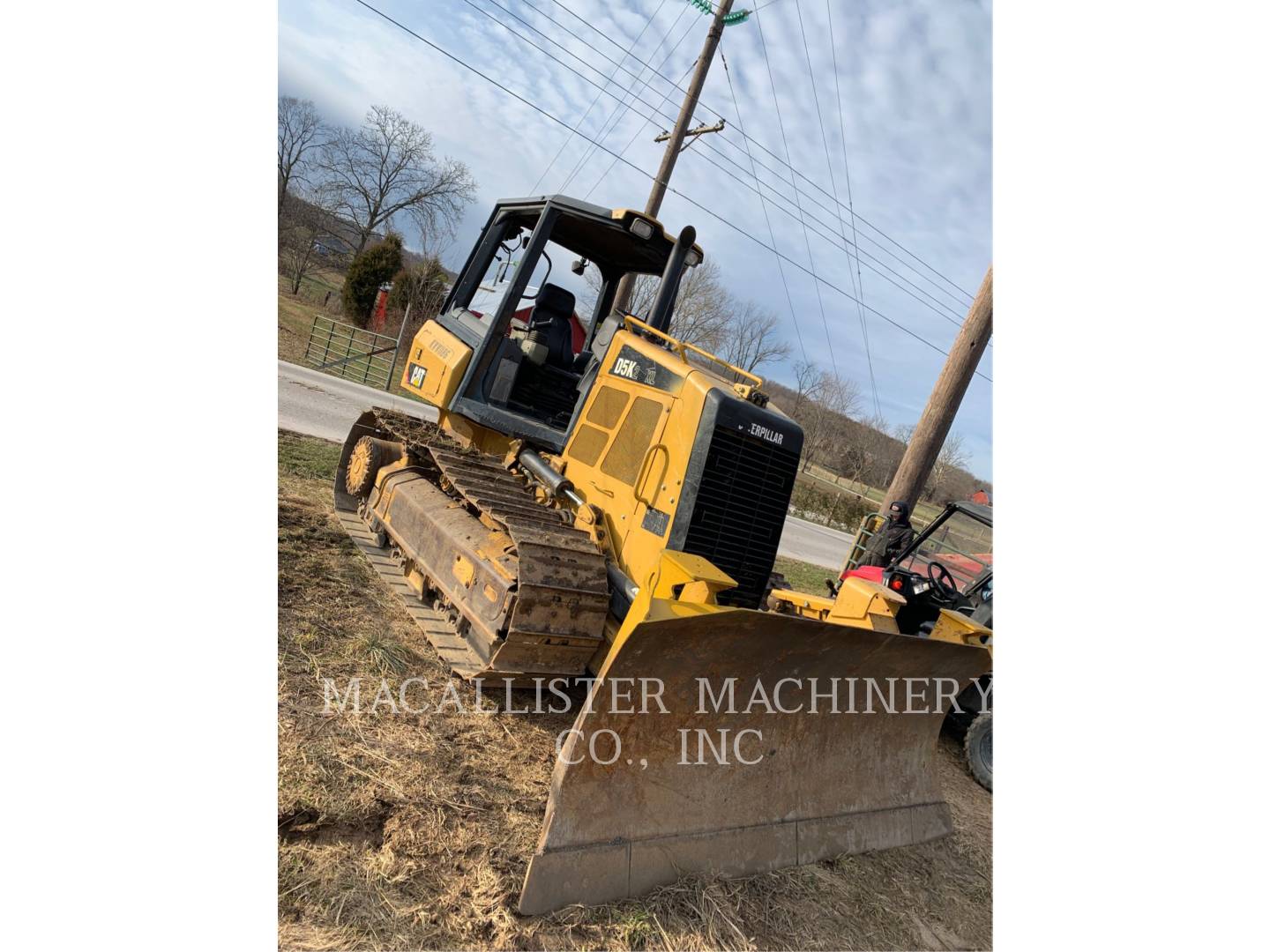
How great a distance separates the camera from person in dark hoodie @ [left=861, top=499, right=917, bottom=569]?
696 centimetres

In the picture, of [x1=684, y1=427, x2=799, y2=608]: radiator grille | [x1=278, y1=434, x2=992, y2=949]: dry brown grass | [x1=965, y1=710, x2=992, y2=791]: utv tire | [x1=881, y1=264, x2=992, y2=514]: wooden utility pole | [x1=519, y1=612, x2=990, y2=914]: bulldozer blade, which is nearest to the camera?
[x1=278, y1=434, x2=992, y2=949]: dry brown grass

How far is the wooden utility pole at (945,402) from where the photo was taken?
7.61 meters

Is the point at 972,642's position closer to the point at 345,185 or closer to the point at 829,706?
the point at 829,706

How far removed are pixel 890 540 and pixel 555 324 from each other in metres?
3.76

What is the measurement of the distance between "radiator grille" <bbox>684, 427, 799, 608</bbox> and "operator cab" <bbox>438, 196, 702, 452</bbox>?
1.17 metres

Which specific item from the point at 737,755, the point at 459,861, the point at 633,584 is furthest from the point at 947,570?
the point at 459,861

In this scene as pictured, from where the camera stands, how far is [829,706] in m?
3.63

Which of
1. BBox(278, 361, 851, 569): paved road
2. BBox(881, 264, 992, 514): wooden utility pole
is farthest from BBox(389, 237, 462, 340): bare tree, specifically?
BBox(881, 264, 992, 514): wooden utility pole

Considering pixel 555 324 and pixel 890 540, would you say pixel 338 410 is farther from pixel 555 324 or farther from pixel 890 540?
pixel 890 540

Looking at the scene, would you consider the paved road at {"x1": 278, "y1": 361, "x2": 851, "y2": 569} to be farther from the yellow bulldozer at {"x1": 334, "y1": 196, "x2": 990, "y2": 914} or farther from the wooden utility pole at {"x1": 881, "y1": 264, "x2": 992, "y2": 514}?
the wooden utility pole at {"x1": 881, "y1": 264, "x2": 992, "y2": 514}

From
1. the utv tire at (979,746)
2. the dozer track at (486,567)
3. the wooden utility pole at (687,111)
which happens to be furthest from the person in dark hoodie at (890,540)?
the wooden utility pole at (687,111)

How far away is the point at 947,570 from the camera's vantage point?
6.52 meters

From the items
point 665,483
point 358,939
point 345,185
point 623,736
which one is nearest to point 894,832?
point 623,736

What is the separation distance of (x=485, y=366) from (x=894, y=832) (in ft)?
12.3
